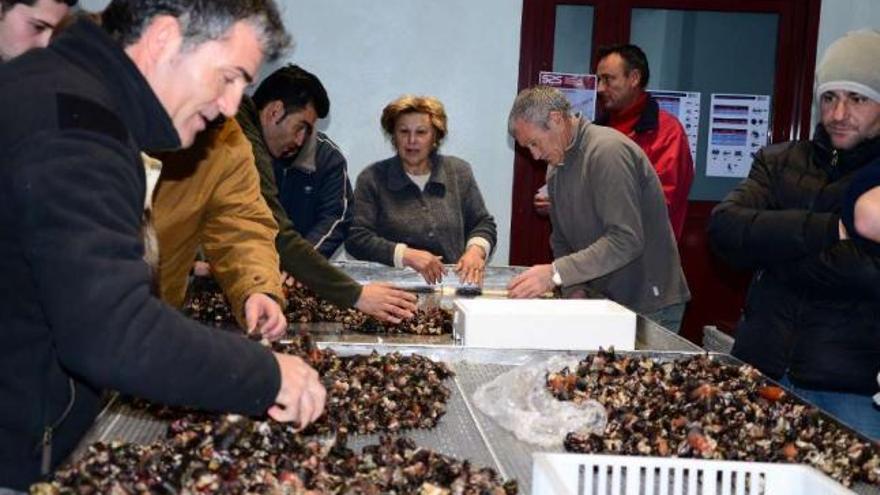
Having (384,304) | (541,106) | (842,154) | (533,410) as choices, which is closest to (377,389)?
(533,410)

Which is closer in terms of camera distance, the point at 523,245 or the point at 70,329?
the point at 70,329

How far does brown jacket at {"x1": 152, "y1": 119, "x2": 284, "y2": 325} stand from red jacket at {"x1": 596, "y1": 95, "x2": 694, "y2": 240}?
2.73 m

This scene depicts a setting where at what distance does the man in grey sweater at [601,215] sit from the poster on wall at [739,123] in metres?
2.67

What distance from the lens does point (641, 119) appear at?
212 inches

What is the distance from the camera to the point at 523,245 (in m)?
6.58

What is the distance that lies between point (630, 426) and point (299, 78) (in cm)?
225

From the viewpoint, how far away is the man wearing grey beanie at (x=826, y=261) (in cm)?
283

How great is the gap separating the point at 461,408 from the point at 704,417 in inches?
22.2

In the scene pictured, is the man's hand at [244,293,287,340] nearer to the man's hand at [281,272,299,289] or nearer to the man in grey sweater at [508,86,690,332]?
the man's hand at [281,272,299,289]

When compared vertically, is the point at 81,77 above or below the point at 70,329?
above

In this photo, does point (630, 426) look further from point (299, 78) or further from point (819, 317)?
point (299, 78)

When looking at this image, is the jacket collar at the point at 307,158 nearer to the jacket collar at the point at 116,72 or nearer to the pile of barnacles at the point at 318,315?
the pile of barnacles at the point at 318,315

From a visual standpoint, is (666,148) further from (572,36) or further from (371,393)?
(371,393)

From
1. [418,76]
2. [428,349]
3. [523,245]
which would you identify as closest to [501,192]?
[523,245]
